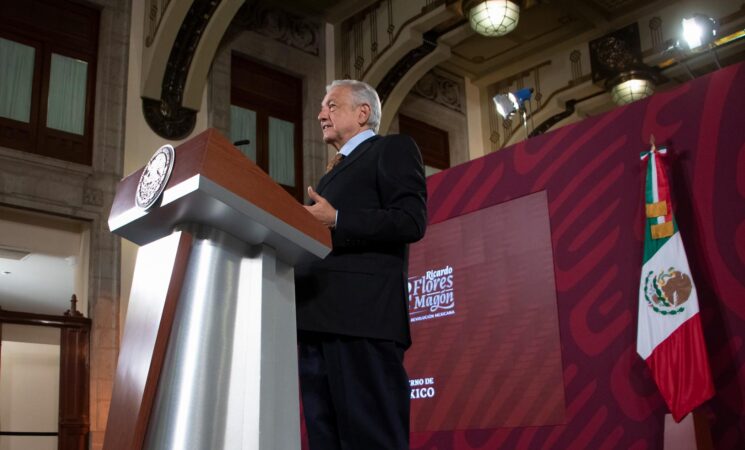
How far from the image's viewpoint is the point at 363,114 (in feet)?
6.07

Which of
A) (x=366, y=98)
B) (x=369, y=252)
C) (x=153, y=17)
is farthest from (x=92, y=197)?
(x=369, y=252)

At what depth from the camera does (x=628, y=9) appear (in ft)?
29.4

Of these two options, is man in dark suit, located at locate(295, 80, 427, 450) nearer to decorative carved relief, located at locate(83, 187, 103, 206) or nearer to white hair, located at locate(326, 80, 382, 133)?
white hair, located at locate(326, 80, 382, 133)

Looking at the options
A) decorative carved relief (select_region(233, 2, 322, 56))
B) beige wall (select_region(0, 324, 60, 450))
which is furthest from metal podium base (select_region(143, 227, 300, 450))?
beige wall (select_region(0, 324, 60, 450))

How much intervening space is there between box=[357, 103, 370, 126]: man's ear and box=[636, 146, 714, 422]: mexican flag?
84.0 inches

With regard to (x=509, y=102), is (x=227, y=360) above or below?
below

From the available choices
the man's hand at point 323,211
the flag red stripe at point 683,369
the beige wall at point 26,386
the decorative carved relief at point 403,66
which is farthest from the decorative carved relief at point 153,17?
the man's hand at point 323,211

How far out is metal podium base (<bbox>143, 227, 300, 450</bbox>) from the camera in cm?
111

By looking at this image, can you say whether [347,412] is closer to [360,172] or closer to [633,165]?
[360,172]

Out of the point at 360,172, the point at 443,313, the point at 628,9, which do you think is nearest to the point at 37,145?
the point at 443,313

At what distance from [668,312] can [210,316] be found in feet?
9.10

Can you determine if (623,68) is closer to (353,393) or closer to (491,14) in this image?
(491,14)

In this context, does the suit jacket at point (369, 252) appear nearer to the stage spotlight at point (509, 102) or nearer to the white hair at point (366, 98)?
the white hair at point (366, 98)

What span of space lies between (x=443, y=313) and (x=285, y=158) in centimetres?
392
